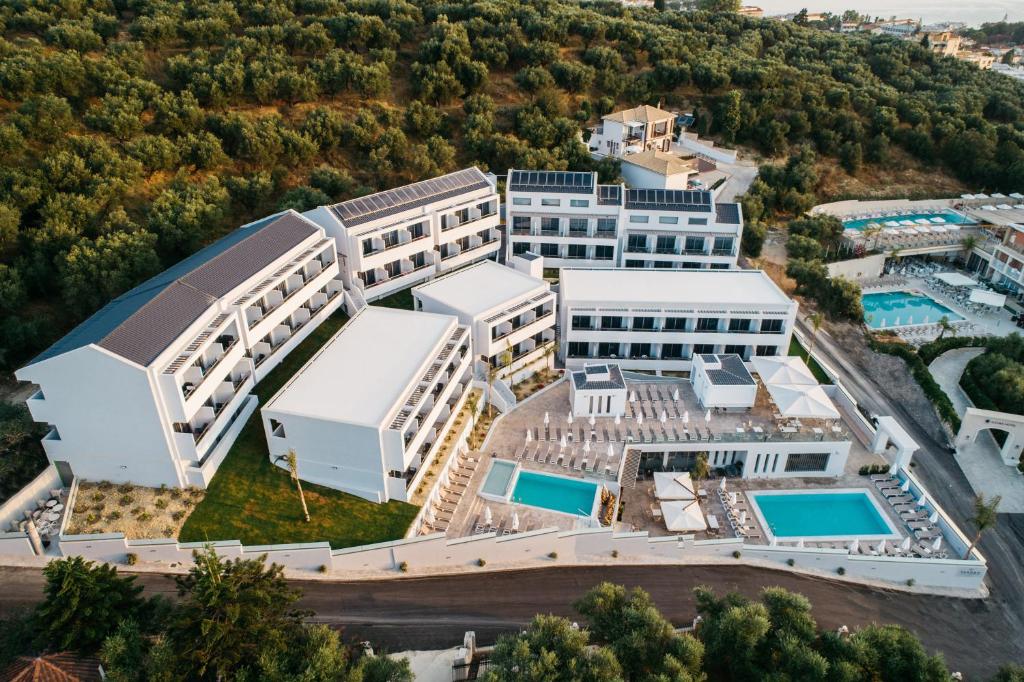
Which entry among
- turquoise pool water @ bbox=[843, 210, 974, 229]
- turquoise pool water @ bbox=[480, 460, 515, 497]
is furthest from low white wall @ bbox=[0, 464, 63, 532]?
turquoise pool water @ bbox=[843, 210, 974, 229]

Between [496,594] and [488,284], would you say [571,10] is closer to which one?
[488,284]

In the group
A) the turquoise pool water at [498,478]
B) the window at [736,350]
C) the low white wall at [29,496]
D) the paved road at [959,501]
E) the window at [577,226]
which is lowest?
the paved road at [959,501]

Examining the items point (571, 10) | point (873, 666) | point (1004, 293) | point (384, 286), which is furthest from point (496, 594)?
point (571, 10)

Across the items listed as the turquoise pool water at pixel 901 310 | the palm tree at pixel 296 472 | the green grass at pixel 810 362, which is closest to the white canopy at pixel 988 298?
the turquoise pool water at pixel 901 310

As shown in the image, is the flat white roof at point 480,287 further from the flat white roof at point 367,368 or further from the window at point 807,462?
the window at point 807,462

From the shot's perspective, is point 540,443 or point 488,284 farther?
point 488,284

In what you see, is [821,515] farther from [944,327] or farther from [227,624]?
[227,624]
